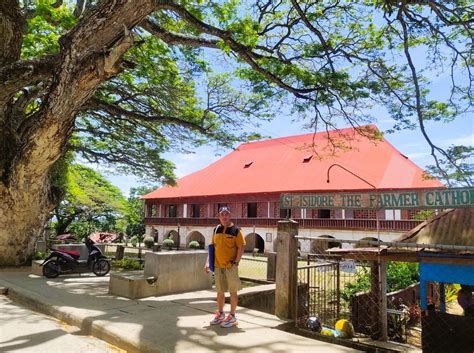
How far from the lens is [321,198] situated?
6074 millimetres

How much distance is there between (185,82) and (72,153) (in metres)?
7.37

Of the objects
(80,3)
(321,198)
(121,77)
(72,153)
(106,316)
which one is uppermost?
(80,3)

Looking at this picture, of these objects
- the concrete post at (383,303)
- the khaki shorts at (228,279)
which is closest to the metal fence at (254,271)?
the concrete post at (383,303)

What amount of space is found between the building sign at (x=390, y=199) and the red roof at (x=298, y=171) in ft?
48.6

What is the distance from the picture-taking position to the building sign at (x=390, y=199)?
469cm

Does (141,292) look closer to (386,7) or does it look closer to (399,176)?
(386,7)

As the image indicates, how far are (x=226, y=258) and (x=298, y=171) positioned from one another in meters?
25.7

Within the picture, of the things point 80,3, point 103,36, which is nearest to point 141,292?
point 103,36

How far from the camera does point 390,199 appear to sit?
17.6 ft

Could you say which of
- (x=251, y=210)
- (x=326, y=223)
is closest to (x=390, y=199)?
(x=326, y=223)

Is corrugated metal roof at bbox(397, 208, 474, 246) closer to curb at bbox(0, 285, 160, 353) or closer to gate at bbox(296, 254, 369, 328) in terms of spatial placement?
gate at bbox(296, 254, 369, 328)

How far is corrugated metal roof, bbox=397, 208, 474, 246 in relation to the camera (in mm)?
5609

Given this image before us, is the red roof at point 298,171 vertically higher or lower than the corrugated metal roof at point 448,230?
higher

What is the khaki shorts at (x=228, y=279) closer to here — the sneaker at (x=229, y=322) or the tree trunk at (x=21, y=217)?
the sneaker at (x=229, y=322)
